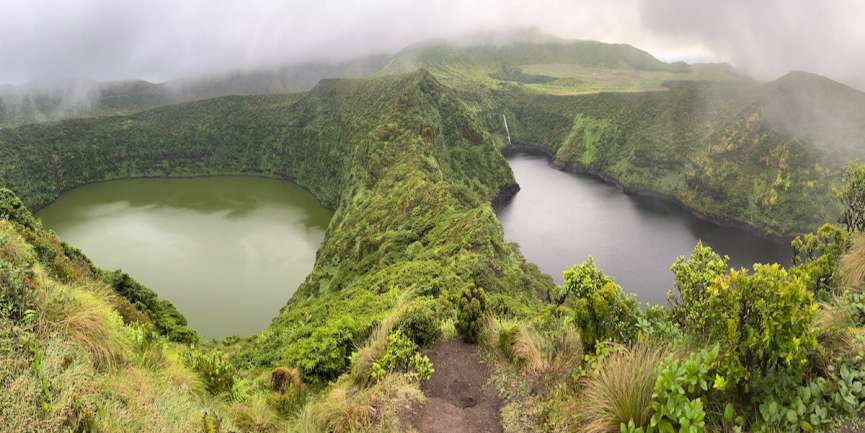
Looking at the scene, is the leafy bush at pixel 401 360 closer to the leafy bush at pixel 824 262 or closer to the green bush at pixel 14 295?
the green bush at pixel 14 295

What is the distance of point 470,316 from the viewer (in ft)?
32.9

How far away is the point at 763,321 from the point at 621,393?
1838mm

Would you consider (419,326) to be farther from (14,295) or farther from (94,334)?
(14,295)

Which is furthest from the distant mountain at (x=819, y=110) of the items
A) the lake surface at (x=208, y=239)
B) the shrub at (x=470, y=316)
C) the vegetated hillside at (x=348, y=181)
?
the shrub at (x=470, y=316)

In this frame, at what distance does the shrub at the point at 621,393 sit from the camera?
5238mm

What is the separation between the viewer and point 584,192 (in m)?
92.8

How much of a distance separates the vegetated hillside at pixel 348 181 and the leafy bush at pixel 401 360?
105mm

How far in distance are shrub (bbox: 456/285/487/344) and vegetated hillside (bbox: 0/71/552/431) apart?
388 mm

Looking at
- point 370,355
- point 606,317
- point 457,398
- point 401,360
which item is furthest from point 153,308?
point 606,317

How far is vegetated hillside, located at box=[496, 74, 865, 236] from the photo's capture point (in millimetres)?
71688

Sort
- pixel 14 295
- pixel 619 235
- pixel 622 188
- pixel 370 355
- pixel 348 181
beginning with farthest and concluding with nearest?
pixel 622 188 → pixel 348 181 → pixel 619 235 → pixel 370 355 → pixel 14 295

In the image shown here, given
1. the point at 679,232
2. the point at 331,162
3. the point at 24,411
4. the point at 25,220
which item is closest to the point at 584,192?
the point at 679,232

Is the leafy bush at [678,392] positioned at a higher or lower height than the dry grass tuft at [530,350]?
higher

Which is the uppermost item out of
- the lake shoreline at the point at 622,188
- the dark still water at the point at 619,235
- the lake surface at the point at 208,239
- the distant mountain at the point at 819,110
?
the distant mountain at the point at 819,110
